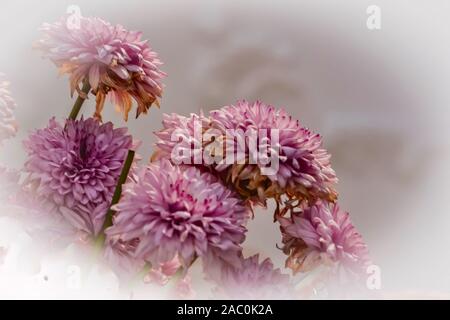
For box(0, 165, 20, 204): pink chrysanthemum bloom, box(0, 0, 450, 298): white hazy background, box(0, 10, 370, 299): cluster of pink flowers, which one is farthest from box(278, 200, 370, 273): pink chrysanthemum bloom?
box(0, 165, 20, 204): pink chrysanthemum bloom

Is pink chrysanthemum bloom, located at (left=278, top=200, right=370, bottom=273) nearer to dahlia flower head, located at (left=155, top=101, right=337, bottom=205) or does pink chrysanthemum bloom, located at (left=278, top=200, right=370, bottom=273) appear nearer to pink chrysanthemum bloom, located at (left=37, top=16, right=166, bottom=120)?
dahlia flower head, located at (left=155, top=101, right=337, bottom=205)

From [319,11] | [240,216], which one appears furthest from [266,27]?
[240,216]

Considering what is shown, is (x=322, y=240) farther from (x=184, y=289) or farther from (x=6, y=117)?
(x=6, y=117)

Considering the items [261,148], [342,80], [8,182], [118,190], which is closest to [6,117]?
[8,182]

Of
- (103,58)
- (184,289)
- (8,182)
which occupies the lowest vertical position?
(184,289)
